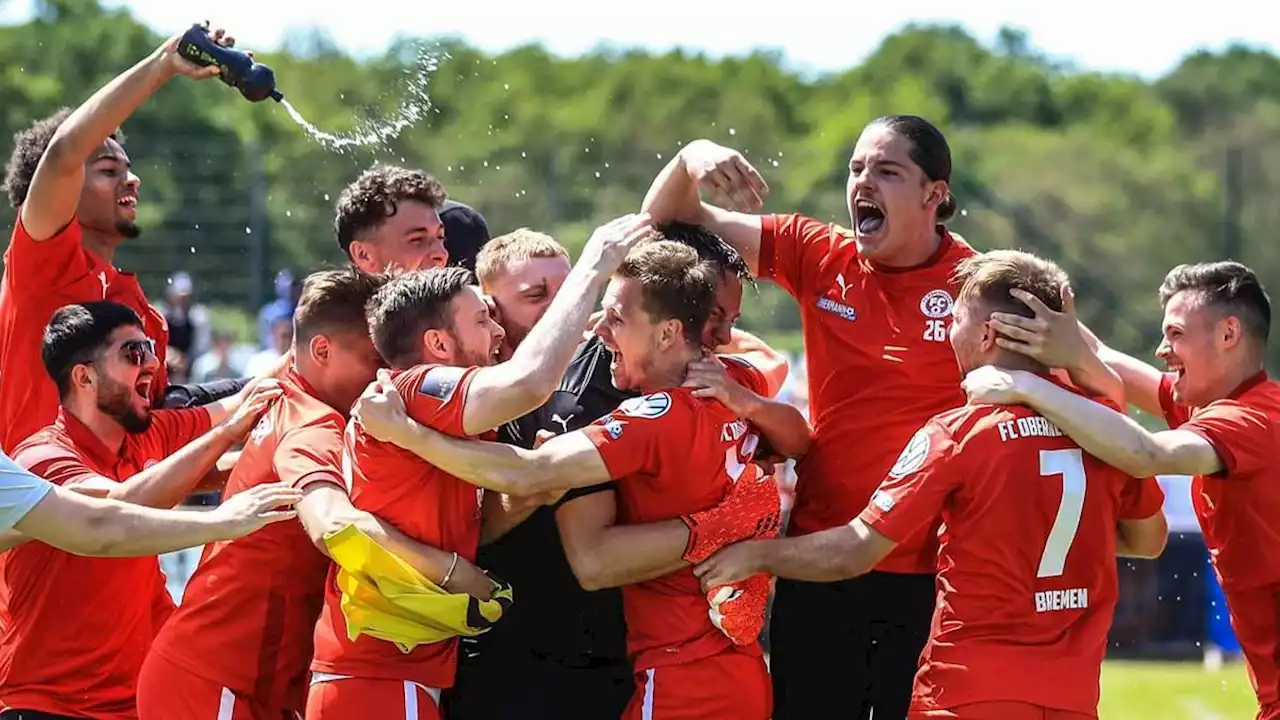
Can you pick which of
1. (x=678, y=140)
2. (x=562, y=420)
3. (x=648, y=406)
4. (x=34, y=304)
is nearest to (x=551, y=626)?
(x=562, y=420)

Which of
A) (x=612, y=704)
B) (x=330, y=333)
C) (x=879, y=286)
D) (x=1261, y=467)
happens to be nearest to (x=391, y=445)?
(x=330, y=333)

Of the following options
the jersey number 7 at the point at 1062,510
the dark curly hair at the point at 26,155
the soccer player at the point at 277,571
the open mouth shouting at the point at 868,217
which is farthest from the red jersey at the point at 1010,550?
the dark curly hair at the point at 26,155

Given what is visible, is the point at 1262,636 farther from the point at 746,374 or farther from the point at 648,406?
the point at 648,406

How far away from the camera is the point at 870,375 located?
6.20m

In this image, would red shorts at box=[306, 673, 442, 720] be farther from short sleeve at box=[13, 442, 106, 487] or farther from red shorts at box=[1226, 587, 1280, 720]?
red shorts at box=[1226, 587, 1280, 720]

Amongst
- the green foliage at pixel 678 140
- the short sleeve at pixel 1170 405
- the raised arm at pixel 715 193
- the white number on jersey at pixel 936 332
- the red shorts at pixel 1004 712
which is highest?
the green foliage at pixel 678 140

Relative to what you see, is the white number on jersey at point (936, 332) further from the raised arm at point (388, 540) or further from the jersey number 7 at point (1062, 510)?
the raised arm at point (388, 540)

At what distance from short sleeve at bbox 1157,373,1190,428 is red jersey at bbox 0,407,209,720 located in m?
3.81

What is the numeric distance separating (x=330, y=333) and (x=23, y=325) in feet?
5.57

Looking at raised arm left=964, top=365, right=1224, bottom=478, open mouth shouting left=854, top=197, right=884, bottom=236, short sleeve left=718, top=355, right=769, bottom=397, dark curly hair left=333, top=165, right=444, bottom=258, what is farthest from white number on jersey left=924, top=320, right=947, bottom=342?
dark curly hair left=333, top=165, right=444, bottom=258

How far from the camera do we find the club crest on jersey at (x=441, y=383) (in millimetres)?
5273

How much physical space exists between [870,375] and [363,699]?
2.14 meters

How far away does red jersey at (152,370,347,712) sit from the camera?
5625 millimetres

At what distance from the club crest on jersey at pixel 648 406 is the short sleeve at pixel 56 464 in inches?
76.9
